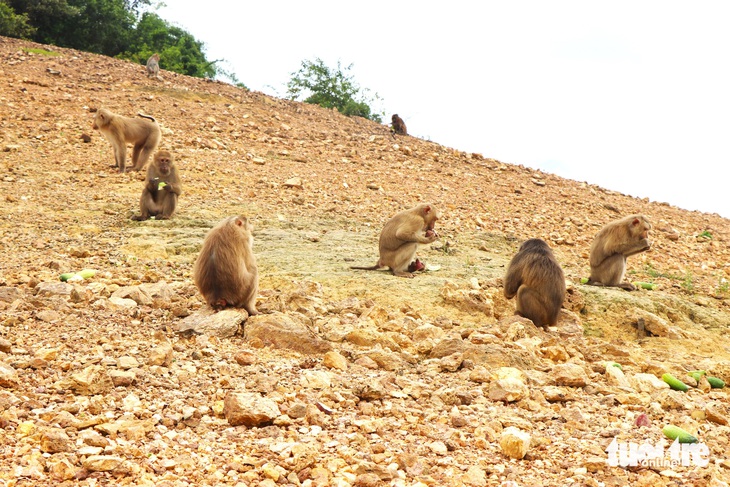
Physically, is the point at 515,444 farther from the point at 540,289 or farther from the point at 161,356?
the point at 540,289

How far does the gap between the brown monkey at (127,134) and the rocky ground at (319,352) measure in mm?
589

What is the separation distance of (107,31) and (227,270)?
27634mm

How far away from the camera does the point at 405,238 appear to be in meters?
9.59

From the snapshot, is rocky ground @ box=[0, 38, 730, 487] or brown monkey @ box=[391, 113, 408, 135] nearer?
rocky ground @ box=[0, 38, 730, 487]

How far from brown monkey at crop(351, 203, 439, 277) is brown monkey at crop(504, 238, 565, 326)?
6.83ft

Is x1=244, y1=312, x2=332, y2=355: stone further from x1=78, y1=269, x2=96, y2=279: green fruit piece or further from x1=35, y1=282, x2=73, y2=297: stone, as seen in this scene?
x1=78, y1=269, x2=96, y2=279: green fruit piece

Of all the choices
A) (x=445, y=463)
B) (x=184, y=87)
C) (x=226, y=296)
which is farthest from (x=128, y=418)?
(x=184, y=87)

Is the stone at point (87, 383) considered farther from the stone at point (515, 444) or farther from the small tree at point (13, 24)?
the small tree at point (13, 24)

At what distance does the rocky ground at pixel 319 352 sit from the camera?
370cm

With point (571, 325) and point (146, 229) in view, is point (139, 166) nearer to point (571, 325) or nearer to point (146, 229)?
point (146, 229)

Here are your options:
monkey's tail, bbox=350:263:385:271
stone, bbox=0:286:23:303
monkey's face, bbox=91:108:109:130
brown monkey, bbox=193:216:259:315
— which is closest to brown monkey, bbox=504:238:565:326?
monkey's tail, bbox=350:263:385:271

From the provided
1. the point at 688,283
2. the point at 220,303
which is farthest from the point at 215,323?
the point at 688,283

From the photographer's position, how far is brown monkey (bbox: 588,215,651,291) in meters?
10.2

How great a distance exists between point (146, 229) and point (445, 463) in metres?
8.11
